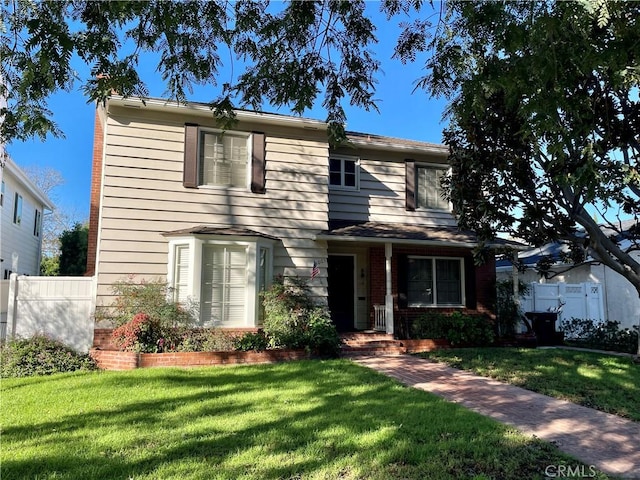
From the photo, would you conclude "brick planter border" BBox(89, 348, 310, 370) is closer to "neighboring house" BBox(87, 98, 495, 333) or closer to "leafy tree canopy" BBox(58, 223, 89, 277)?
"neighboring house" BBox(87, 98, 495, 333)

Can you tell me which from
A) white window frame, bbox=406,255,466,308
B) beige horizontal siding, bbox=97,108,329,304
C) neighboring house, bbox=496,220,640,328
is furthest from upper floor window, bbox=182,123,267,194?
neighboring house, bbox=496,220,640,328

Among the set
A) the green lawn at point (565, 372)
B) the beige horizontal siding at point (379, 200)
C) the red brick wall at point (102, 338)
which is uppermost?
the beige horizontal siding at point (379, 200)

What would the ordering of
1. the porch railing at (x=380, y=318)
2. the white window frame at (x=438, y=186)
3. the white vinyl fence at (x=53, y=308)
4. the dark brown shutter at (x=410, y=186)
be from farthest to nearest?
1. the white window frame at (x=438, y=186)
2. the dark brown shutter at (x=410, y=186)
3. the porch railing at (x=380, y=318)
4. the white vinyl fence at (x=53, y=308)

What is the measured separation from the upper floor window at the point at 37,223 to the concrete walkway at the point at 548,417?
60.1 ft

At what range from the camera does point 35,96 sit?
14.3ft

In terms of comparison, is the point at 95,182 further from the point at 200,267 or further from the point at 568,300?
the point at 568,300

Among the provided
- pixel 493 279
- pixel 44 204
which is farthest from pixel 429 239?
pixel 44 204

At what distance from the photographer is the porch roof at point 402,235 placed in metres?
11.2

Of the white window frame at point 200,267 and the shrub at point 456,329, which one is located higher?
the white window frame at point 200,267

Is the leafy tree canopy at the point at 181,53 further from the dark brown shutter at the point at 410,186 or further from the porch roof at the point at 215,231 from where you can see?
the dark brown shutter at the point at 410,186

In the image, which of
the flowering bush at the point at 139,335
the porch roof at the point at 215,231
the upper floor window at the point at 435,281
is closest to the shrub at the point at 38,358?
the flowering bush at the point at 139,335

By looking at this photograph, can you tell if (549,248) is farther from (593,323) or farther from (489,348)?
(489,348)

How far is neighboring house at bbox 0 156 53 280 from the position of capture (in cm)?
1554

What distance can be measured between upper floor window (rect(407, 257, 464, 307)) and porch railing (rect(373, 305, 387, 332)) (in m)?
0.95
